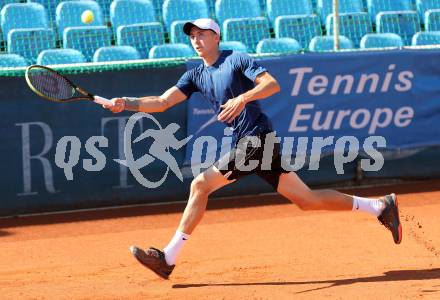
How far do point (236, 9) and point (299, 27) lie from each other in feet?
2.82

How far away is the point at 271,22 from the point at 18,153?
14.6 ft

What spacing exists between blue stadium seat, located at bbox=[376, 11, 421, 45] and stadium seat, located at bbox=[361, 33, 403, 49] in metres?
0.32

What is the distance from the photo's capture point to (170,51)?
10672mm

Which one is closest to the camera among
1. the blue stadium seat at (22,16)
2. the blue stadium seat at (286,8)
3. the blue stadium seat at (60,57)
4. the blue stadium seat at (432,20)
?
the blue stadium seat at (60,57)

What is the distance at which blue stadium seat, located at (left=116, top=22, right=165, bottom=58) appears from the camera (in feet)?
35.2

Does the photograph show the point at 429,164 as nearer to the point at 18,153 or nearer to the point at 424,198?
the point at 424,198

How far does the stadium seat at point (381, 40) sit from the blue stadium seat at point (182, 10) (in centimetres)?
209

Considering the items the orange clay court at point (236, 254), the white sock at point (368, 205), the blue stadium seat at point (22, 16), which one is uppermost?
the blue stadium seat at point (22, 16)

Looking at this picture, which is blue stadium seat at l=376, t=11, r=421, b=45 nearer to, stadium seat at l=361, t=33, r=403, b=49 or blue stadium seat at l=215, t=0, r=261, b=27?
stadium seat at l=361, t=33, r=403, b=49

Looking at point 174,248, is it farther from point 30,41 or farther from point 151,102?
point 30,41

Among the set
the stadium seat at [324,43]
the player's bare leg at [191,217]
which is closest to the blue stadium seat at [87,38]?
the stadium seat at [324,43]

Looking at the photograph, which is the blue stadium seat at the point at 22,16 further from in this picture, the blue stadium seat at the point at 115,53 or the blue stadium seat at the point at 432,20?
the blue stadium seat at the point at 432,20

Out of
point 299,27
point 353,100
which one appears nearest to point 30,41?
point 299,27

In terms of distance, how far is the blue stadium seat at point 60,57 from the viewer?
33.2ft
